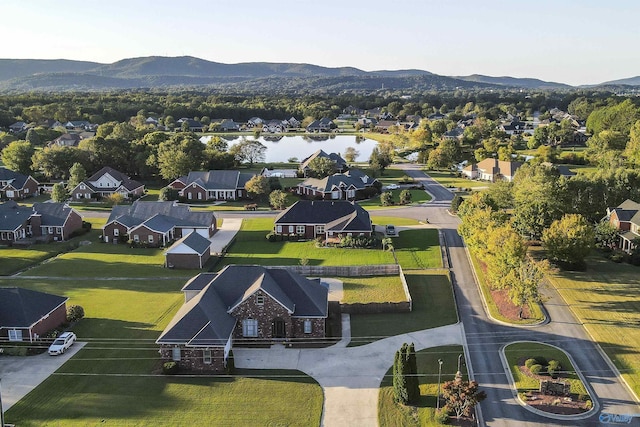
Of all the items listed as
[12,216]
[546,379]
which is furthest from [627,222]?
[12,216]

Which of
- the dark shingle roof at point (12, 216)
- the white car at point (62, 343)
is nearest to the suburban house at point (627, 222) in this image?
the white car at point (62, 343)

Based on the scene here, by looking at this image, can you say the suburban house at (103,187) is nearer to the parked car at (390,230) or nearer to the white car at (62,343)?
the parked car at (390,230)

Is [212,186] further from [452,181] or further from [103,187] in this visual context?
[452,181]

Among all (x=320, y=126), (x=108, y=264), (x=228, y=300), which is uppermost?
(x=228, y=300)

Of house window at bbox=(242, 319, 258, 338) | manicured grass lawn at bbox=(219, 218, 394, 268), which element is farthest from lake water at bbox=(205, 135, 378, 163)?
house window at bbox=(242, 319, 258, 338)

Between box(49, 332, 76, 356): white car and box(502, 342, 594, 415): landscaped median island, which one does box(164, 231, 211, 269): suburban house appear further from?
box(502, 342, 594, 415): landscaped median island

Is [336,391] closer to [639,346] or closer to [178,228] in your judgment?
[639,346]

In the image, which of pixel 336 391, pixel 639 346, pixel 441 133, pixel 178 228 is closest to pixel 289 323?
pixel 336 391
